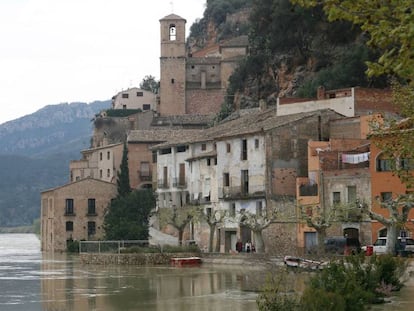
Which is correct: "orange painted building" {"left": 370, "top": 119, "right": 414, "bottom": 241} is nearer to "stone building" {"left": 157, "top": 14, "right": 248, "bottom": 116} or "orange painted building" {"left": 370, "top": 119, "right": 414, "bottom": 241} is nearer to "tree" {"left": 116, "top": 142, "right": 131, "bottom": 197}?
"tree" {"left": 116, "top": 142, "right": 131, "bottom": 197}

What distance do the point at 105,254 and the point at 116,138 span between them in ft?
163

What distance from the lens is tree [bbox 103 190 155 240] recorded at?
7612cm

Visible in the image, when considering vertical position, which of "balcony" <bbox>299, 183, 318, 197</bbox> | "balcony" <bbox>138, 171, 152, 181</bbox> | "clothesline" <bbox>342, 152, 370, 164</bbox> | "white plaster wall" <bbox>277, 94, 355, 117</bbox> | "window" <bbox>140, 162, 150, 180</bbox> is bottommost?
"balcony" <bbox>299, 183, 318, 197</bbox>

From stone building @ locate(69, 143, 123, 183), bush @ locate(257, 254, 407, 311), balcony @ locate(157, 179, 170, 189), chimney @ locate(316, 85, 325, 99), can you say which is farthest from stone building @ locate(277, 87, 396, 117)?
stone building @ locate(69, 143, 123, 183)

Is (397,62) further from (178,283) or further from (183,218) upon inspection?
(183,218)

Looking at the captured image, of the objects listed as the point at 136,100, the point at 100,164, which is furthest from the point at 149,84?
the point at 100,164

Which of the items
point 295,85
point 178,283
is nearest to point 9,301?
point 178,283

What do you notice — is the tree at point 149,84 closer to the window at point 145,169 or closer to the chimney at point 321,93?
the window at point 145,169

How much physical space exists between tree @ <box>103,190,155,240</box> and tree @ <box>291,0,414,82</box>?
207ft

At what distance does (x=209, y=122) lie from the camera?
102 metres

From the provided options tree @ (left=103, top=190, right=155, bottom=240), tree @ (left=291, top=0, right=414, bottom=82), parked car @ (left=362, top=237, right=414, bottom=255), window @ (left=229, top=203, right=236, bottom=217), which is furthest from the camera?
tree @ (left=103, top=190, right=155, bottom=240)

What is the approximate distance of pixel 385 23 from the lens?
43.1 ft

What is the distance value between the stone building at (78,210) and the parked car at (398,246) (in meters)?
43.4

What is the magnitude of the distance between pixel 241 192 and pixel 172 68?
49896 millimetres
